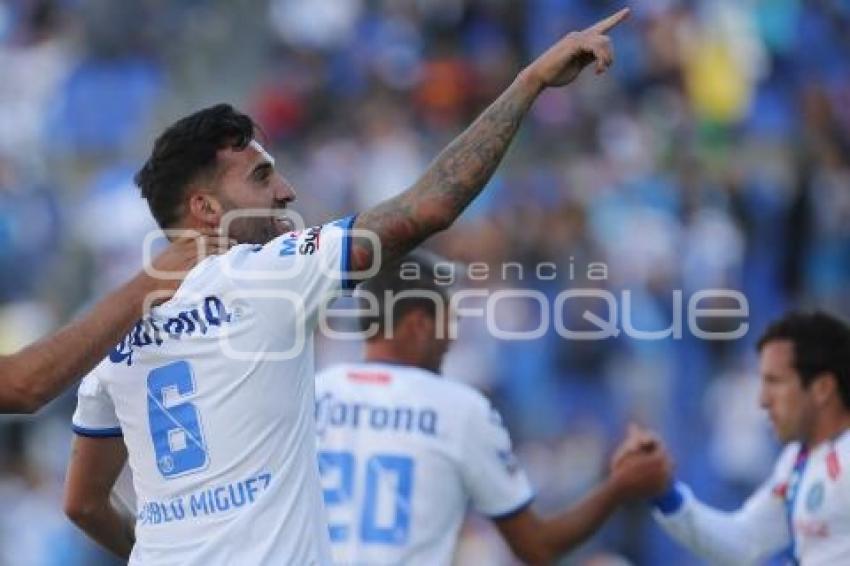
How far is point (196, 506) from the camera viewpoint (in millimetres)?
6078

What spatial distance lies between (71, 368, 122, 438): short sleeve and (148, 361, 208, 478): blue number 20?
417 mm

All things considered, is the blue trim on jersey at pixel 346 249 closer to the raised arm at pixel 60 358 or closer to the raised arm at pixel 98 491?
the raised arm at pixel 60 358

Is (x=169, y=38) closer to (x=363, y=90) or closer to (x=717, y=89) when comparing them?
(x=363, y=90)

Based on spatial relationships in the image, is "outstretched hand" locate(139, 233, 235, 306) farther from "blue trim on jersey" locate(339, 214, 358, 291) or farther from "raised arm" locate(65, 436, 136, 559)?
"raised arm" locate(65, 436, 136, 559)

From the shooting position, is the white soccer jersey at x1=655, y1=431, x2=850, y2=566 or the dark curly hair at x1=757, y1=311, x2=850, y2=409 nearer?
the white soccer jersey at x1=655, y1=431, x2=850, y2=566

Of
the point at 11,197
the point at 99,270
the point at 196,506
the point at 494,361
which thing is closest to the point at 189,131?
the point at 196,506

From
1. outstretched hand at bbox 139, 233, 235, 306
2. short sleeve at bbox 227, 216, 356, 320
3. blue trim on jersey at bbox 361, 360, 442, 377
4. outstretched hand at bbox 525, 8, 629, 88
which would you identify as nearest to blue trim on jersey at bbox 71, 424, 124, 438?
outstretched hand at bbox 139, 233, 235, 306

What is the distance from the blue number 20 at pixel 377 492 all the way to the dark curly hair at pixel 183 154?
2.16 metres

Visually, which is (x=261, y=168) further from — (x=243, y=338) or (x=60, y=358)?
(x=60, y=358)

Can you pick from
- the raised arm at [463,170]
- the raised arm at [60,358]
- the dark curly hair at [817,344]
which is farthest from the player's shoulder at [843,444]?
the raised arm at [60,358]

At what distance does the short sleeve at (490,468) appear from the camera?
8.19m

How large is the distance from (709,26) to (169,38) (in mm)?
4661

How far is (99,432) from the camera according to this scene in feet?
21.7

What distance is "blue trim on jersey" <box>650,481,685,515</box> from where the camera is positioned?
8.45 meters
